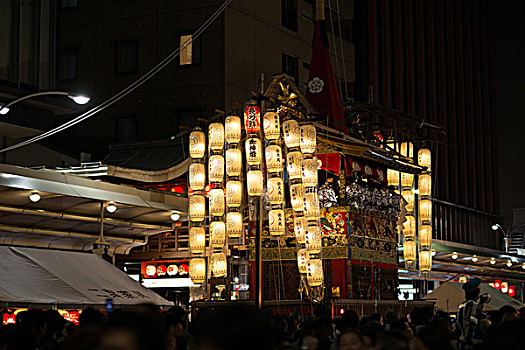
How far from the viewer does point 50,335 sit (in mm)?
8703

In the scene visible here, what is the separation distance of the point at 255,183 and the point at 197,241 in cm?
294

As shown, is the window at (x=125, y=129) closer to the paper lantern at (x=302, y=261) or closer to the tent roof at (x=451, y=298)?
the paper lantern at (x=302, y=261)

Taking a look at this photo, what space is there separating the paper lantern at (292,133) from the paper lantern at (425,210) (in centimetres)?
975

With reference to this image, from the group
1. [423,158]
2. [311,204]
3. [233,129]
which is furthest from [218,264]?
[423,158]

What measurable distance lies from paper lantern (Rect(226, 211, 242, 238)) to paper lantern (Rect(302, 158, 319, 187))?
1941mm

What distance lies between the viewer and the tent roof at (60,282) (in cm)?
1734

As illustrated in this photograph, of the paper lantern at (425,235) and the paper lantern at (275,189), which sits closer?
the paper lantern at (275,189)

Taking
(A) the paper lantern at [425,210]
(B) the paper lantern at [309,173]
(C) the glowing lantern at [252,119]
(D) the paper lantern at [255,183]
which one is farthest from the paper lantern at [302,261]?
(A) the paper lantern at [425,210]

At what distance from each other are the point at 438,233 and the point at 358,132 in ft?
75.2

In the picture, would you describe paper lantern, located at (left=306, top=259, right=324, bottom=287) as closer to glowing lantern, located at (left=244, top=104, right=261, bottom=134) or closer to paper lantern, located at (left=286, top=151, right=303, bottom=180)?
paper lantern, located at (left=286, top=151, right=303, bottom=180)

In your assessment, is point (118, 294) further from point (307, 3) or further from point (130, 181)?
point (307, 3)

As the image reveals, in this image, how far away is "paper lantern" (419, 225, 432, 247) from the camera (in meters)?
29.7

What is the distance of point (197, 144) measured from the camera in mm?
22625

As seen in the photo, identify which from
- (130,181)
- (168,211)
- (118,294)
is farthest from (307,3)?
(118,294)
